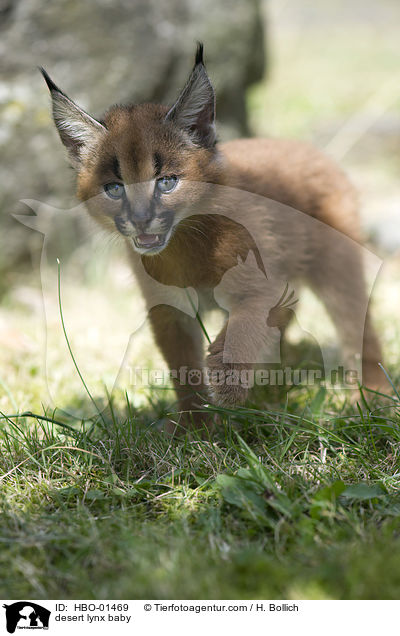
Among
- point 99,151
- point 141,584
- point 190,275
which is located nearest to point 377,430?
point 190,275

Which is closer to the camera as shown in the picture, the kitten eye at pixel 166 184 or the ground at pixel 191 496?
the ground at pixel 191 496

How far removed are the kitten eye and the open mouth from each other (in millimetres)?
221

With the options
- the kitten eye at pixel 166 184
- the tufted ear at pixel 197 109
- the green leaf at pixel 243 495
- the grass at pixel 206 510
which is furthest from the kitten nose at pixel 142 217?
the green leaf at pixel 243 495

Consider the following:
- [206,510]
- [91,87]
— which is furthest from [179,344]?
[91,87]

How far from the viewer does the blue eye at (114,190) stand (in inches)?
108

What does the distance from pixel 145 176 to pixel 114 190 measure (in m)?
0.19

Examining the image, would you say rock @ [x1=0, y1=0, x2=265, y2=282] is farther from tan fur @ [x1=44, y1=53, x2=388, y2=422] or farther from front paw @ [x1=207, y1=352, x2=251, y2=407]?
front paw @ [x1=207, y1=352, x2=251, y2=407]

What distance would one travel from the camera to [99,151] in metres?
2.84

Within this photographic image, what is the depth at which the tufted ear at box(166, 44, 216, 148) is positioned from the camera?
2.73 m

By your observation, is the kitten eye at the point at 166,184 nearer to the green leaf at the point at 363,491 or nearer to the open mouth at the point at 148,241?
the open mouth at the point at 148,241

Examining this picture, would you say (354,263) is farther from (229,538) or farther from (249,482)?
(229,538)

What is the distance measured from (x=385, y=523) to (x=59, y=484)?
127cm

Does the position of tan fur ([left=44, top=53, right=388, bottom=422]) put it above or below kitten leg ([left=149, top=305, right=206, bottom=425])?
above
